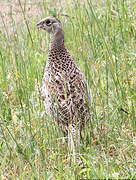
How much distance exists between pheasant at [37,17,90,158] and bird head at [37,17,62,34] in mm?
394

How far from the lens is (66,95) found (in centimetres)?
570

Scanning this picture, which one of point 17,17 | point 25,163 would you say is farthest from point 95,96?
point 17,17

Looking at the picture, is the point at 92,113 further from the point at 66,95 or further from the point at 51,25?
the point at 51,25

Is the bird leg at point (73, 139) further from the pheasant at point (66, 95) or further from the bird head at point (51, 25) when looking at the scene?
the bird head at point (51, 25)

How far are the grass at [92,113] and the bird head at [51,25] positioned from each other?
36 centimetres

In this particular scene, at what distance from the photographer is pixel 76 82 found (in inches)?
243

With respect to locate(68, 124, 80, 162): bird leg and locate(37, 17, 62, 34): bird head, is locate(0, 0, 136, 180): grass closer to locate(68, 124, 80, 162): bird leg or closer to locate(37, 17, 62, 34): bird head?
locate(68, 124, 80, 162): bird leg

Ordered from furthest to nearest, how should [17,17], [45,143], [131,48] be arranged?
[17,17]
[131,48]
[45,143]

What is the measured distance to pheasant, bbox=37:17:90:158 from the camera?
19.4ft

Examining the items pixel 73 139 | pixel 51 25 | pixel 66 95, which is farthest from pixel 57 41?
pixel 73 139

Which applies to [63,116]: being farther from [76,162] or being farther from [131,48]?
[131,48]

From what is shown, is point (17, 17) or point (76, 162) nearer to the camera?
point (76, 162)

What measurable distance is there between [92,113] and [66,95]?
426 mm

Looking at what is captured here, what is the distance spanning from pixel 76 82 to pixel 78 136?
0.60m
